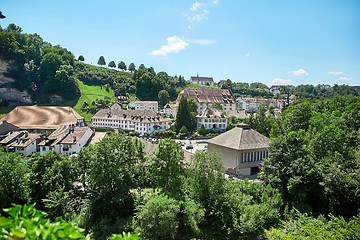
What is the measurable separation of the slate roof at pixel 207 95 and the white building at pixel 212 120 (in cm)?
2450

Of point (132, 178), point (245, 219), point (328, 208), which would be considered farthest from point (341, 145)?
point (132, 178)

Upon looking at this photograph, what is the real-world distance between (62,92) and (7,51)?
24.8 m

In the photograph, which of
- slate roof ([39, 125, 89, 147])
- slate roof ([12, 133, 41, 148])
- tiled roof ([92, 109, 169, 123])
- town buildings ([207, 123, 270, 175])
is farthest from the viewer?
tiled roof ([92, 109, 169, 123])

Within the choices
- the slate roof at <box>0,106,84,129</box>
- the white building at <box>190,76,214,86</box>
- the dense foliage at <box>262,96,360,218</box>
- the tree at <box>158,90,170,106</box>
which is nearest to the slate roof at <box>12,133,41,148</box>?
the slate roof at <box>0,106,84,129</box>

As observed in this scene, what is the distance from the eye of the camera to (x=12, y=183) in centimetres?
2055

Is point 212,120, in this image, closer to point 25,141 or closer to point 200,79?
point 25,141

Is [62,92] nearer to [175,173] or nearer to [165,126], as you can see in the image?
[165,126]

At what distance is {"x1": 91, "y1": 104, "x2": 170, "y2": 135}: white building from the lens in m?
66.3

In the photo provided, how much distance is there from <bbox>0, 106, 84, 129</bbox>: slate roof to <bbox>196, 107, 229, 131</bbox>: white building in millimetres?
38415

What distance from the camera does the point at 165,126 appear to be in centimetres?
6975

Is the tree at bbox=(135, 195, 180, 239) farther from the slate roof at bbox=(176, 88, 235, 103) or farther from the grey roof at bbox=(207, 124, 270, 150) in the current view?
the slate roof at bbox=(176, 88, 235, 103)

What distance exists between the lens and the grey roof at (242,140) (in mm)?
32722

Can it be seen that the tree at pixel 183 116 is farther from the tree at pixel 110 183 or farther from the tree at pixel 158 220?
the tree at pixel 158 220

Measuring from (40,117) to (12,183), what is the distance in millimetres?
49773
